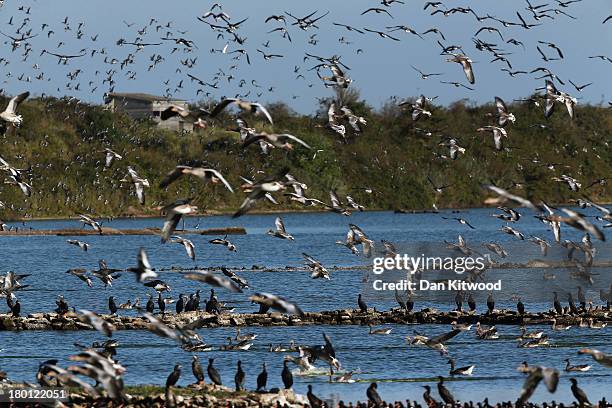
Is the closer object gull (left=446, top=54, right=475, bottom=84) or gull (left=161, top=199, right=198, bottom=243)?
gull (left=161, top=199, right=198, bottom=243)

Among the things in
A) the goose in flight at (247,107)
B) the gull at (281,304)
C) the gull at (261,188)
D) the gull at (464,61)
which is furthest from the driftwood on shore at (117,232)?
the gull at (281,304)

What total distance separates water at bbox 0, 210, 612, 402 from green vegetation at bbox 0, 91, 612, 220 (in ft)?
41.6

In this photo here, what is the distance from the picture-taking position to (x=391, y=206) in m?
170

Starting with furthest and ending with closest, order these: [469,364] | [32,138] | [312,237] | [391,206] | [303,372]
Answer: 1. [391,206]
2. [32,138]
3. [312,237]
4. [469,364]
5. [303,372]

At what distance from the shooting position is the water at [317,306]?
38562mm

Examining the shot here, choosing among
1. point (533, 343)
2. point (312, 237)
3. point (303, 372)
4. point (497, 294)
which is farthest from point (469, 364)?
point (312, 237)

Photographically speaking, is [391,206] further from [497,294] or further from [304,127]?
[497,294]

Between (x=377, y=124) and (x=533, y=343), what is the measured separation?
138 m

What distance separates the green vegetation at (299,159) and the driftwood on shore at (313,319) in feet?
288

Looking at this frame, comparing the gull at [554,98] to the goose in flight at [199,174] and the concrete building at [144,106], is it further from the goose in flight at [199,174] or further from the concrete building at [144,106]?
the concrete building at [144,106]

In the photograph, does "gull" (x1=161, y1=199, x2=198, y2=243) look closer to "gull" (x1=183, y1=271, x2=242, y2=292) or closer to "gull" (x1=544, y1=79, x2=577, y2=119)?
"gull" (x1=183, y1=271, x2=242, y2=292)

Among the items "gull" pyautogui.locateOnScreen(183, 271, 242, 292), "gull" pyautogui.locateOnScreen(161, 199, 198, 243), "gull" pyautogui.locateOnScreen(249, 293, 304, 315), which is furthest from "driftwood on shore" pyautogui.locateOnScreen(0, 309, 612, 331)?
"gull" pyautogui.locateOnScreen(183, 271, 242, 292)

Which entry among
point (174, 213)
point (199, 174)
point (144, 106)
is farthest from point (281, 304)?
point (144, 106)

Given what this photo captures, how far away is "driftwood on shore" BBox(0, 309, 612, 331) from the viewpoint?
4950cm
